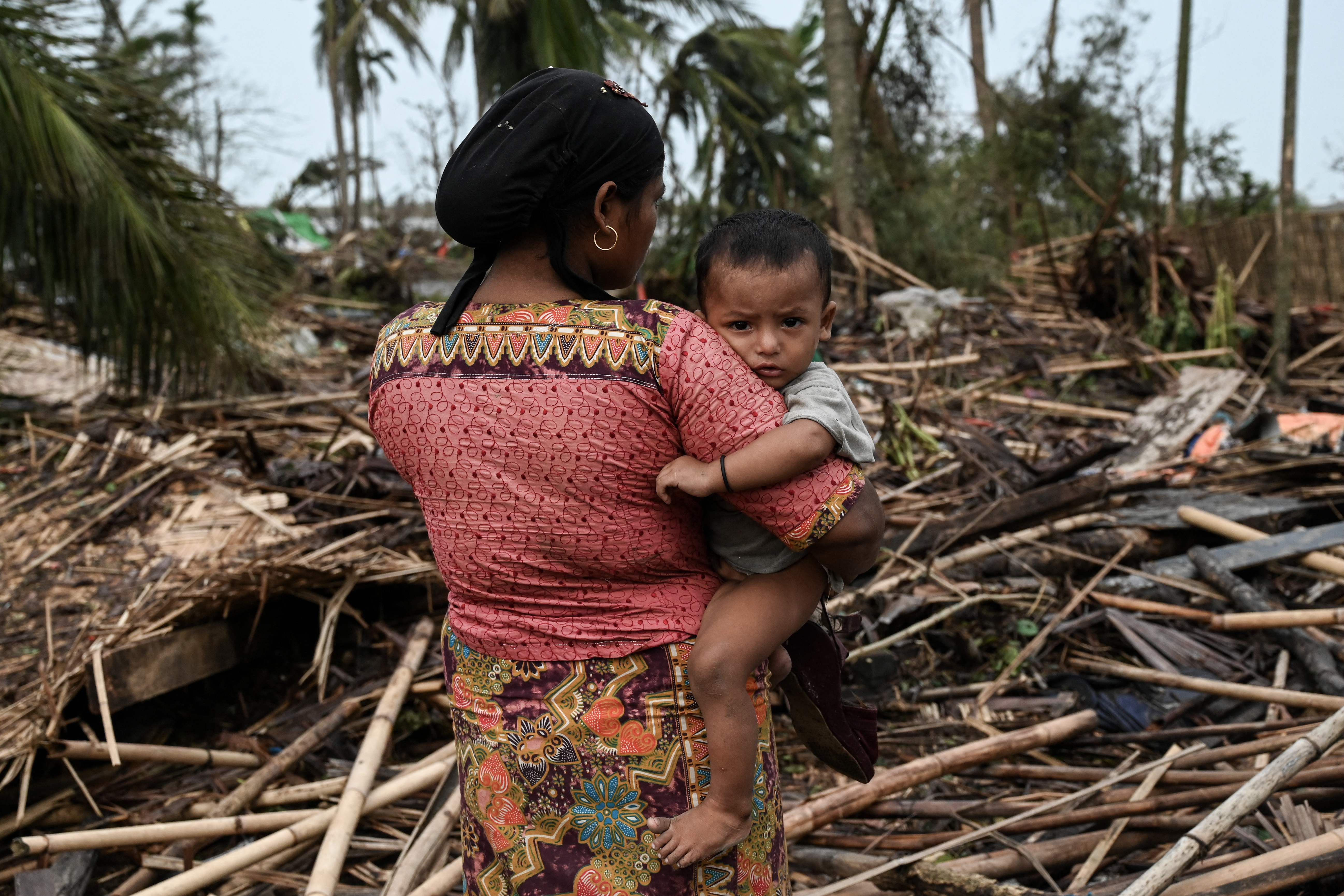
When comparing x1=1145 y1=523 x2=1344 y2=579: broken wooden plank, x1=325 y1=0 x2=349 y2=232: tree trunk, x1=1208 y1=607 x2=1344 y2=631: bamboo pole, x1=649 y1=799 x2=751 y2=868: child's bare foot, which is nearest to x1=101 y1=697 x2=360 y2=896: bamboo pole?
x1=649 y1=799 x2=751 y2=868: child's bare foot

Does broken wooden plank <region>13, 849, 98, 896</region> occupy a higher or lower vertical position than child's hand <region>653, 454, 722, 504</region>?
lower

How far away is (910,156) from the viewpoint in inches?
524

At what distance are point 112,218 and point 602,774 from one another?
559cm

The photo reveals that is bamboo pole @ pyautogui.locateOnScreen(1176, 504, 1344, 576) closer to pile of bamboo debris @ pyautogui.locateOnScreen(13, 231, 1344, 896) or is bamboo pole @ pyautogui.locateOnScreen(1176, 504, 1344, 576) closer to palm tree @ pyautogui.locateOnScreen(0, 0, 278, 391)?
pile of bamboo debris @ pyautogui.locateOnScreen(13, 231, 1344, 896)

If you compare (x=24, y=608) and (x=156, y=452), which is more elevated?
(x=156, y=452)

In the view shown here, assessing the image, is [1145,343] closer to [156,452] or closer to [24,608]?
[156,452]

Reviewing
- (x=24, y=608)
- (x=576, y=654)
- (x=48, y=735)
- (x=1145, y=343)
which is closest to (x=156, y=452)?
(x=24, y=608)

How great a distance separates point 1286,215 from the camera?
7.51m

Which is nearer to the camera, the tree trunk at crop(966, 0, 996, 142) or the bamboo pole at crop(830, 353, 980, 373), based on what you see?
the bamboo pole at crop(830, 353, 980, 373)

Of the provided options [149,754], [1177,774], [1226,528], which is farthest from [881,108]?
[149,754]

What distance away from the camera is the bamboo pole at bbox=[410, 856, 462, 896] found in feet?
7.93

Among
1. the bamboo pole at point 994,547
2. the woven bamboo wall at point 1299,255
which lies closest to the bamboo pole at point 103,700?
the bamboo pole at point 994,547

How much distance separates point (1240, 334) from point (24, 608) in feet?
29.2

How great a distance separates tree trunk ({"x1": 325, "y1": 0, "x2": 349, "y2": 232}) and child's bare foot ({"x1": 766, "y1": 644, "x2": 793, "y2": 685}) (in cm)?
2201
